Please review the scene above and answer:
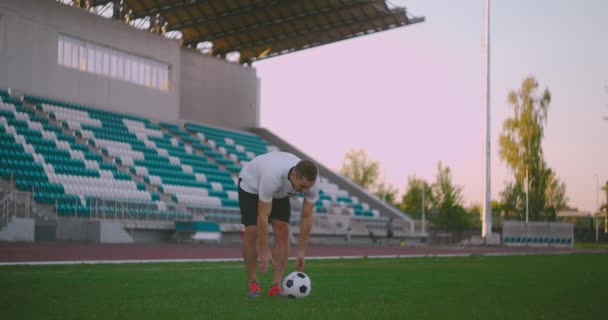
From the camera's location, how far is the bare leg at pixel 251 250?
23.6ft

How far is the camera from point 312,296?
23.0 ft

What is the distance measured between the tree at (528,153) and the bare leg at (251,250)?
44591 millimetres

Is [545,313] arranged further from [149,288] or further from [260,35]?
[260,35]

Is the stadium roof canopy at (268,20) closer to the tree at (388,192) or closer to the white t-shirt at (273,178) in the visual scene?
the white t-shirt at (273,178)

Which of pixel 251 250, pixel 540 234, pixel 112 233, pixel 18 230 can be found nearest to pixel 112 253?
pixel 18 230

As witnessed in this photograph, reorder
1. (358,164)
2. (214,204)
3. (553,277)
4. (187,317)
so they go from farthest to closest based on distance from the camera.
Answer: (358,164) → (214,204) → (553,277) → (187,317)

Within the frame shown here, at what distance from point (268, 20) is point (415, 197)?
42.4m

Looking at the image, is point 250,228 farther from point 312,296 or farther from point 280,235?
point 312,296

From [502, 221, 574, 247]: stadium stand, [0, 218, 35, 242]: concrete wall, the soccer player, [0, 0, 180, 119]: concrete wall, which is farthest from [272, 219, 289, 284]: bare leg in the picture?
[502, 221, 574, 247]: stadium stand

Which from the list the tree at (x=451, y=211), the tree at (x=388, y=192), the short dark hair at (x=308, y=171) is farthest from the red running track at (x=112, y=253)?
the tree at (x=388, y=192)

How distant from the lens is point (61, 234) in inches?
924

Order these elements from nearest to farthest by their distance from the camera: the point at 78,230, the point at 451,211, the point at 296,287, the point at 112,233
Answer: the point at 296,287 < the point at 78,230 < the point at 112,233 < the point at 451,211

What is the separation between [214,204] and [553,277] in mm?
22123

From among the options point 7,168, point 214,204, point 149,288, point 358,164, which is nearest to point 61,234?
point 7,168
